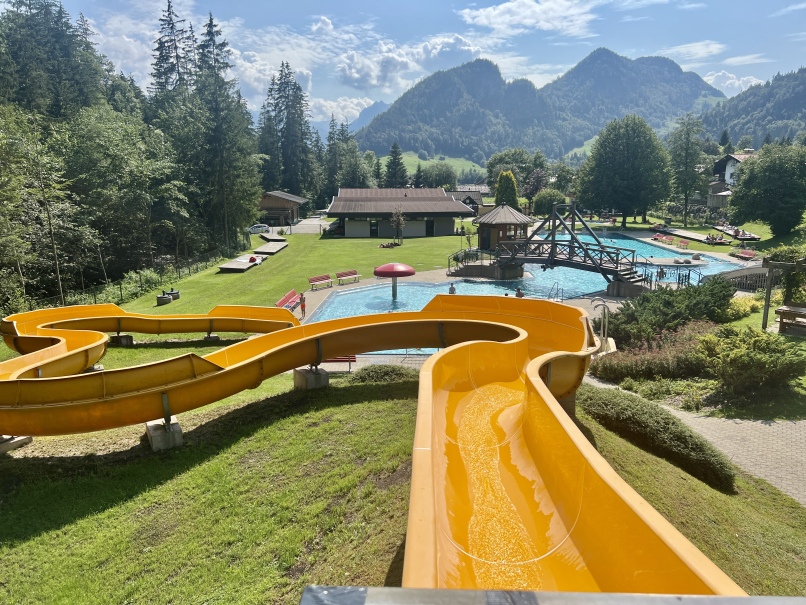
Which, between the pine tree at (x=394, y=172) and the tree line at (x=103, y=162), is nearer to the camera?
the tree line at (x=103, y=162)

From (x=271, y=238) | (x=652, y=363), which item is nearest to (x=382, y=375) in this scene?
(x=652, y=363)

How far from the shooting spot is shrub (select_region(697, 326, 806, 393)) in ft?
41.7

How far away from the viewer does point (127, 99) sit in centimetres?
6662

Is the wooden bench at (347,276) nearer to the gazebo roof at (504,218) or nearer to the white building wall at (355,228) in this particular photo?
the gazebo roof at (504,218)

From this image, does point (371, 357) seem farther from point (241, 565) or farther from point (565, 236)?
point (565, 236)

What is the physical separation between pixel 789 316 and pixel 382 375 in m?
15.2

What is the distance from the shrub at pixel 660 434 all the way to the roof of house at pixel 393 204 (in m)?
47.0

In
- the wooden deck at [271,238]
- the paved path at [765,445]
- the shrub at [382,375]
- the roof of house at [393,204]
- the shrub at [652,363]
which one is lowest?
the paved path at [765,445]

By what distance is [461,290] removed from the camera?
101ft

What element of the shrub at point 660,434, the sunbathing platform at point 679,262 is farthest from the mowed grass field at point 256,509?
the sunbathing platform at point 679,262

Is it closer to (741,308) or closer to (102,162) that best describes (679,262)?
(741,308)

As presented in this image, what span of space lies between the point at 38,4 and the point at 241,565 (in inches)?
3027

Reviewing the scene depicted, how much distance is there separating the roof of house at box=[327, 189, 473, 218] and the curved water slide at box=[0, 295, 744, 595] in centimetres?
4156

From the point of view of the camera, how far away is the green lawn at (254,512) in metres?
5.81
